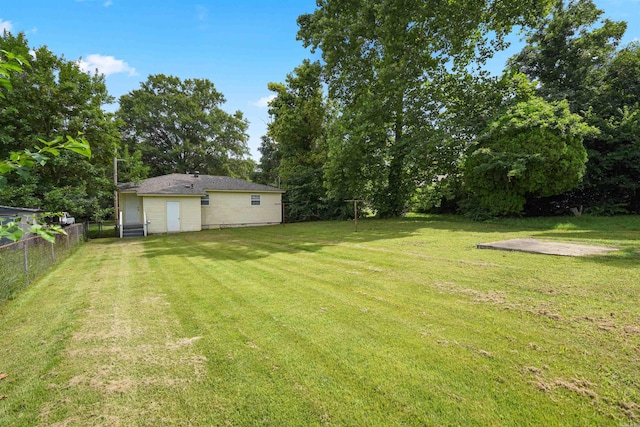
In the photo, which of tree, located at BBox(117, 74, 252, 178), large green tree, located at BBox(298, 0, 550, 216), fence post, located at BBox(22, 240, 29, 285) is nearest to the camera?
fence post, located at BBox(22, 240, 29, 285)

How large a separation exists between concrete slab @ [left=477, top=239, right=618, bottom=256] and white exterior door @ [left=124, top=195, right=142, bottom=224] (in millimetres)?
17995

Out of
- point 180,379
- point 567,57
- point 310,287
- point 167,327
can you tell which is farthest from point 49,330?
point 567,57

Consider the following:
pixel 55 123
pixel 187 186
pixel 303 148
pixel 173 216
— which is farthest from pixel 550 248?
pixel 303 148

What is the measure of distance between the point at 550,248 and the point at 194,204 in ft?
55.5

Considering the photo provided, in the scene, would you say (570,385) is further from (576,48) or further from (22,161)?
(576,48)

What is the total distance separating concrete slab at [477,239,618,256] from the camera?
22.4 feet

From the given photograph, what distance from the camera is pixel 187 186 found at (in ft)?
60.6

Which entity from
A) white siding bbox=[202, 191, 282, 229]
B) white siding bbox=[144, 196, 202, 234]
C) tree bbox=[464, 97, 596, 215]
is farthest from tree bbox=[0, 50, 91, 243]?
white siding bbox=[202, 191, 282, 229]

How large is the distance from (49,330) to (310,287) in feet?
12.0

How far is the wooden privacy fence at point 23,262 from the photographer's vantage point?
509 centimetres

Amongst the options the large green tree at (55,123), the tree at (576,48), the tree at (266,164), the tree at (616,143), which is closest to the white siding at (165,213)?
the large green tree at (55,123)

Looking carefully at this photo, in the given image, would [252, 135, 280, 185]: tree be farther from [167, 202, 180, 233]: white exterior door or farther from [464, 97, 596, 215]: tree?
[464, 97, 596, 215]: tree

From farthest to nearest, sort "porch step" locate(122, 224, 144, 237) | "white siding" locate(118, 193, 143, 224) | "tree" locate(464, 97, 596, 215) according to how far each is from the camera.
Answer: "white siding" locate(118, 193, 143, 224)
"porch step" locate(122, 224, 144, 237)
"tree" locate(464, 97, 596, 215)

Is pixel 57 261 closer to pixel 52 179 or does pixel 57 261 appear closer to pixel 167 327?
pixel 167 327
